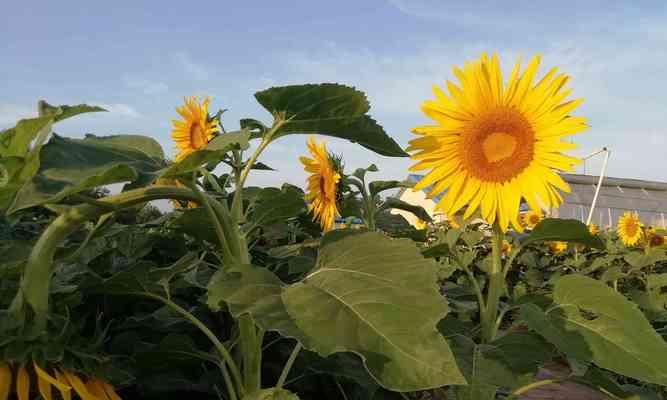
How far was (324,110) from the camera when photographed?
982 millimetres

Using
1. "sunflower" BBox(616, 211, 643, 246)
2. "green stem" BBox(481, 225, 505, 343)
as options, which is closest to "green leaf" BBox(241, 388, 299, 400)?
"green stem" BBox(481, 225, 505, 343)

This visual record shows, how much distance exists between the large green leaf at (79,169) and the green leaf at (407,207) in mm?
911

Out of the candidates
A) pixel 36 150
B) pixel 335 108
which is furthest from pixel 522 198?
pixel 36 150

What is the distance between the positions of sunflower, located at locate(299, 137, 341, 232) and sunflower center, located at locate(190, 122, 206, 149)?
0.90 ft

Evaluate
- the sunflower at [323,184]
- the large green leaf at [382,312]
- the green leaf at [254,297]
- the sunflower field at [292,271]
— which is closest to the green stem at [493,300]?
the sunflower field at [292,271]

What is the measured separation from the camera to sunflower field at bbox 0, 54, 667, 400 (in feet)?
2.22

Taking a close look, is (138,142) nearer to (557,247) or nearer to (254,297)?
(254,297)

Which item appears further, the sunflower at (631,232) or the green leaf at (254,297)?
the sunflower at (631,232)

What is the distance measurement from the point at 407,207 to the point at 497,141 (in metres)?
0.28

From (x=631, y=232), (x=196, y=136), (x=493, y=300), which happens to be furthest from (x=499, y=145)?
(x=631, y=232)

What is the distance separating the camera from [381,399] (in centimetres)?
120

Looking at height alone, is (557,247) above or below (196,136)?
below

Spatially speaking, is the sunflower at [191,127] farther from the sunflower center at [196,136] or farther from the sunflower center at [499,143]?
the sunflower center at [499,143]

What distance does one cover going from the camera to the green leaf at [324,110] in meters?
0.96
